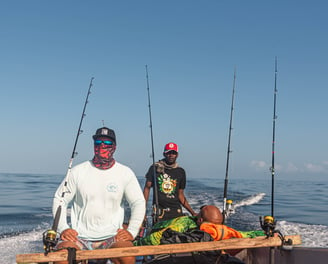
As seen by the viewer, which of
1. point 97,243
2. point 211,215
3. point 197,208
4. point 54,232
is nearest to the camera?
point 54,232

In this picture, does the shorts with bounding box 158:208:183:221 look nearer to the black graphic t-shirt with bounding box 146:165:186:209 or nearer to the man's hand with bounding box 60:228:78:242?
the black graphic t-shirt with bounding box 146:165:186:209

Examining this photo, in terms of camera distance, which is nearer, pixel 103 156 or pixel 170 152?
pixel 103 156

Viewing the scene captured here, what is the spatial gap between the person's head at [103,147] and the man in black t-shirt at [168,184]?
2536 millimetres

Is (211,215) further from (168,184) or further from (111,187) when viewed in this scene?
(168,184)

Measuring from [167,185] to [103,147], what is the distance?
285 centimetres

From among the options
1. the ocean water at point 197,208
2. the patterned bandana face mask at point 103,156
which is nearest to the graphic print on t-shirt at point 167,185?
the patterned bandana face mask at point 103,156

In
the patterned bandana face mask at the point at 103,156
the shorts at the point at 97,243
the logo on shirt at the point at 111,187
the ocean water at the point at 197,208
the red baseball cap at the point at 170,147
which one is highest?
the red baseball cap at the point at 170,147

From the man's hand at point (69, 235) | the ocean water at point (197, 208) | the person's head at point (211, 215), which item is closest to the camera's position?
the man's hand at point (69, 235)

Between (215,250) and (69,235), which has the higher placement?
(69,235)

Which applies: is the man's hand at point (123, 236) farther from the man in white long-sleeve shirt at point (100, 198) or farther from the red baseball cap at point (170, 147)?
the red baseball cap at point (170, 147)

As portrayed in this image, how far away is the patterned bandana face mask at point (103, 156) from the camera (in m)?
3.74

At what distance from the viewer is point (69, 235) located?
11.2 feet

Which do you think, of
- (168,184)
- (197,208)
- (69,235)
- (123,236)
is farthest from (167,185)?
(197,208)

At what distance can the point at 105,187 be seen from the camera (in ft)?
12.1
